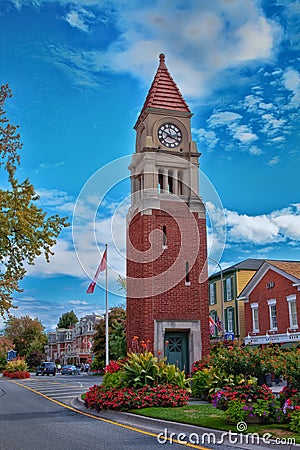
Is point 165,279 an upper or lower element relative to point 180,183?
lower

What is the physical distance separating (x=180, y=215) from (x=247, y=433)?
50.8ft

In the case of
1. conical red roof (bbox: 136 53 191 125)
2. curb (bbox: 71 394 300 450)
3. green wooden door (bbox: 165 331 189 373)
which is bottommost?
curb (bbox: 71 394 300 450)

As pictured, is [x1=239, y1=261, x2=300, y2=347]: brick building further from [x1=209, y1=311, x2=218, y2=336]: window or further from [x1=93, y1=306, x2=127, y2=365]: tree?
[x1=93, y1=306, x2=127, y2=365]: tree

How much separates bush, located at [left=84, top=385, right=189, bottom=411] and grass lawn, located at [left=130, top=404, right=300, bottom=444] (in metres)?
0.41

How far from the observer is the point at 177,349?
24.3 m

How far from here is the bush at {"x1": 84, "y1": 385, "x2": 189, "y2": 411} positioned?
1644 centimetres

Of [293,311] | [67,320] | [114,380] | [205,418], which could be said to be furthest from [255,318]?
[67,320]

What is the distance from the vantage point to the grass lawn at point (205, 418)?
10.7m

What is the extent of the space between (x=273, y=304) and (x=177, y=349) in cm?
1834

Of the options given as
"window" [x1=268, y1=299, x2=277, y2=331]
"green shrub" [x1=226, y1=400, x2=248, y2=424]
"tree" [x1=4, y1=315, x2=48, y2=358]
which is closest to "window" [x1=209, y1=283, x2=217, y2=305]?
"window" [x1=268, y1=299, x2=277, y2=331]

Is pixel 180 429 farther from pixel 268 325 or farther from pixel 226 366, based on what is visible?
pixel 268 325

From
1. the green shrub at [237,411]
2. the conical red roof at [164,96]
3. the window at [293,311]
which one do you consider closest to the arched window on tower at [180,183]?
the conical red roof at [164,96]

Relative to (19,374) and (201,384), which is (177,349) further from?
(19,374)

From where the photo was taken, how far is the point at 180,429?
12.5m
